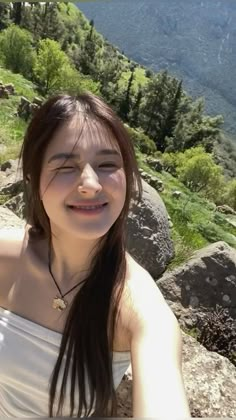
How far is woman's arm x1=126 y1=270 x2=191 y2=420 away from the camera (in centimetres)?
97

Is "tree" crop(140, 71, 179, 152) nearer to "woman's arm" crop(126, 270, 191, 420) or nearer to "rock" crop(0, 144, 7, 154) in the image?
"rock" crop(0, 144, 7, 154)

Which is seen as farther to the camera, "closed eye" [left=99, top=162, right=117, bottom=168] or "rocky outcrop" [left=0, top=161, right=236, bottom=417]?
"rocky outcrop" [left=0, top=161, right=236, bottom=417]

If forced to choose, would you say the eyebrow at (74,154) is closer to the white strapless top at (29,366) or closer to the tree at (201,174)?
the white strapless top at (29,366)

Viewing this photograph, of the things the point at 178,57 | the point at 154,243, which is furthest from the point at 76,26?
the point at 154,243

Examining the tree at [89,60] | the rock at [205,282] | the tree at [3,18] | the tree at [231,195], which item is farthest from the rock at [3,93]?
the tree at [3,18]

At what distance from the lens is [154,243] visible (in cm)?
518

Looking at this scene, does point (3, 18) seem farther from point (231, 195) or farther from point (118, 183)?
point (118, 183)

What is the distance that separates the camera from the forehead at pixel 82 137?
4.36ft

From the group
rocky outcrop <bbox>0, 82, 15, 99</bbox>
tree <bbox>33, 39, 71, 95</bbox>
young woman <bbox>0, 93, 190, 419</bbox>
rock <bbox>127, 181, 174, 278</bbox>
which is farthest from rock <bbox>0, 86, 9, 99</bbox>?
young woman <bbox>0, 93, 190, 419</bbox>

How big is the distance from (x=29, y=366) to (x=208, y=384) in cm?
107

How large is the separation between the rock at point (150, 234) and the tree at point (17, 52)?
24797 millimetres

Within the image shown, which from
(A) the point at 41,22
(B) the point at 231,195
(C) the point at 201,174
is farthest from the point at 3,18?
(B) the point at 231,195

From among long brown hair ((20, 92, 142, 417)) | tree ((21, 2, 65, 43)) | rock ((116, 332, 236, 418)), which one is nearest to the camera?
long brown hair ((20, 92, 142, 417))

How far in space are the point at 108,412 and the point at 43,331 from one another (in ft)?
0.92
